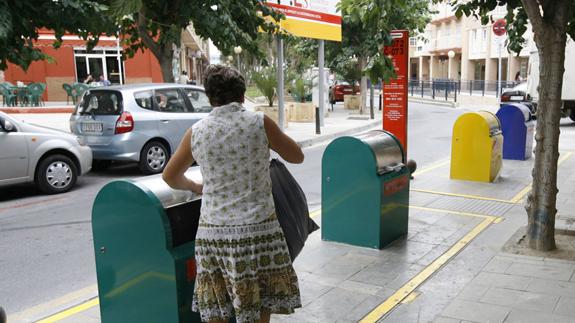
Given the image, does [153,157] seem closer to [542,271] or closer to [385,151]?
[385,151]

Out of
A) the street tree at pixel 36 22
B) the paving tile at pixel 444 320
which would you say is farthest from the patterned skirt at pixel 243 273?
the street tree at pixel 36 22

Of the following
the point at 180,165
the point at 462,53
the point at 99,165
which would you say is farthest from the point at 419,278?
the point at 462,53

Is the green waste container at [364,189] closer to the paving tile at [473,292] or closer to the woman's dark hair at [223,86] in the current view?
the paving tile at [473,292]

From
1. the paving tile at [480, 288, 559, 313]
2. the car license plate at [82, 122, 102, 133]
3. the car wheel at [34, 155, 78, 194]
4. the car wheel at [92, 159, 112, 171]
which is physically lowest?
the paving tile at [480, 288, 559, 313]

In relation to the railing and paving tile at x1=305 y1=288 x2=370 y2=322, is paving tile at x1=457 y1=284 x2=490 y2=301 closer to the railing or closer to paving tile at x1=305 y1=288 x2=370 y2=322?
paving tile at x1=305 y1=288 x2=370 y2=322

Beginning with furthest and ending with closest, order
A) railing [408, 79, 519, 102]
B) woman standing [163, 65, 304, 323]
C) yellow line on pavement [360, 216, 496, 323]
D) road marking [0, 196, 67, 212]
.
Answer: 1. railing [408, 79, 519, 102]
2. road marking [0, 196, 67, 212]
3. yellow line on pavement [360, 216, 496, 323]
4. woman standing [163, 65, 304, 323]

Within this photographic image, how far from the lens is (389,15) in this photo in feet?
16.5

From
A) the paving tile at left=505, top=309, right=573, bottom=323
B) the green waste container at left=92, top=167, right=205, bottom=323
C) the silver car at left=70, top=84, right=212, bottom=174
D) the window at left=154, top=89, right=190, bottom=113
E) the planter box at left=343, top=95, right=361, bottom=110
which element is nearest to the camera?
the green waste container at left=92, top=167, right=205, bottom=323

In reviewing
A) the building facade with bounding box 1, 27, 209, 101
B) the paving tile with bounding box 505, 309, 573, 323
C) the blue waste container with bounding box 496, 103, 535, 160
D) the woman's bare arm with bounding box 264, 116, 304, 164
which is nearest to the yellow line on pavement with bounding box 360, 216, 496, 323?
the paving tile with bounding box 505, 309, 573, 323

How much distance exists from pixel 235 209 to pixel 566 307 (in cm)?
282

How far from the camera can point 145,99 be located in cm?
1038

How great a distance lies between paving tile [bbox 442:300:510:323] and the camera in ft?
13.2

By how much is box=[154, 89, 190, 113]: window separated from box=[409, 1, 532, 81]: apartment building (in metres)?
34.7

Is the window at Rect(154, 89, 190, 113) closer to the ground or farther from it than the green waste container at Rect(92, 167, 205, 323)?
farther from it
